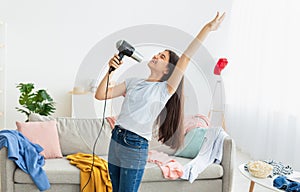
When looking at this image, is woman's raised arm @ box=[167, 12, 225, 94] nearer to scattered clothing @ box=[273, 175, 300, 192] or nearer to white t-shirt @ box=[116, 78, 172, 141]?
white t-shirt @ box=[116, 78, 172, 141]

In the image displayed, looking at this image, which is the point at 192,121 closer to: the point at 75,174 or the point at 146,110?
the point at 146,110

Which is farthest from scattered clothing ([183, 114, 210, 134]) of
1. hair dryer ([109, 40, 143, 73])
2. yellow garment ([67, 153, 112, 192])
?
yellow garment ([67, 153, 112, 192])

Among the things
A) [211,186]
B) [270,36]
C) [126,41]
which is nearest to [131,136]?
[126,41]

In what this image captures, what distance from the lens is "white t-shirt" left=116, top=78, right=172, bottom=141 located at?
161 centimetres

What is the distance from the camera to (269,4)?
14.5 feet

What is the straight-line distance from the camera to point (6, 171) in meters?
2.71

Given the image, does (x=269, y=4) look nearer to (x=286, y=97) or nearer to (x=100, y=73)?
(x=286, y=97)

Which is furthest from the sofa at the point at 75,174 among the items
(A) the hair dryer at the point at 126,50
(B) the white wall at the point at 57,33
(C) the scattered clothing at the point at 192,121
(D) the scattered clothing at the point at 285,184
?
(B) the white wall at the point at 57,33

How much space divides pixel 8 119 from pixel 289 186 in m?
3.41

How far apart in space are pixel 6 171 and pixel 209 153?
143 cm

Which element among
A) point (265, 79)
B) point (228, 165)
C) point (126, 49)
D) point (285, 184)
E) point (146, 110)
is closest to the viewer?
point (126, 49)

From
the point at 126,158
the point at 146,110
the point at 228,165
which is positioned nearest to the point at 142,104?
the point at 146,110

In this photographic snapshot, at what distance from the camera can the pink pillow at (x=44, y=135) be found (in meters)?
3.01

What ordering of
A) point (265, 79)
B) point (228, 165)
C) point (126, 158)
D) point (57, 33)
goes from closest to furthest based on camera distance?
point (126, 158), point (228, 165), point (265, 79), point (57, 33)
